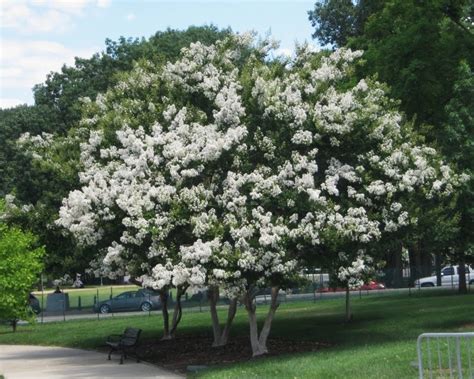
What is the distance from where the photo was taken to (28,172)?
53.2 m

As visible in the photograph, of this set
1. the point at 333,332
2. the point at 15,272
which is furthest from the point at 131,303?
the point at 15,272

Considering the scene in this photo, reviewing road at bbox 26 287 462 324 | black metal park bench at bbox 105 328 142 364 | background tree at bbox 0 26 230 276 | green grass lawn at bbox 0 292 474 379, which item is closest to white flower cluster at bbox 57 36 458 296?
black metal park bench at bbox 105 328 142 364

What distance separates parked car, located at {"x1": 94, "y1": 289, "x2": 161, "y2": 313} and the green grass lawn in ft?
22.4

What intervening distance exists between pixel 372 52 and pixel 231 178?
52.4 ft

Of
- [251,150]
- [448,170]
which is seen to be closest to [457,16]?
[448,170]

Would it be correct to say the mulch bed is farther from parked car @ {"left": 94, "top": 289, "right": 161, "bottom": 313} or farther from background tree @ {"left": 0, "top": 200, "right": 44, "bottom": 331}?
parked car @ {"left": 94, "top": 289, "right": 161, "bottom": 313}

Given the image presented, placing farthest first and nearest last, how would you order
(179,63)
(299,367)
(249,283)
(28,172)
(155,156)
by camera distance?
(28,172) < (179,63) < (155,156) < (249,283) < (299,367)

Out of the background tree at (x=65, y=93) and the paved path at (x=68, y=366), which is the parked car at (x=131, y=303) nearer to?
the background tree at (x=65, y=93)

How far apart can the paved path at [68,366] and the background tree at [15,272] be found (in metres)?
1.48

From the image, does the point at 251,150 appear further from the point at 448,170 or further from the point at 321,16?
the point at 321,16

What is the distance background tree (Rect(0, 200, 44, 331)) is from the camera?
795 inches

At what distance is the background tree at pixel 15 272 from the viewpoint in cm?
2020

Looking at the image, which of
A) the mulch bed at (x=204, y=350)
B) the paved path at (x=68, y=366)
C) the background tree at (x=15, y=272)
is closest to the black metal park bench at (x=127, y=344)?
the paved path at (x=68, y=366)

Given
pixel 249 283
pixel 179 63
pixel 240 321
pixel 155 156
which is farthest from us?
pixel 240 321
